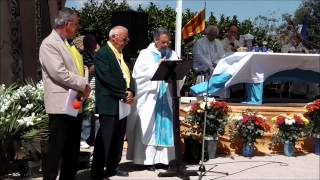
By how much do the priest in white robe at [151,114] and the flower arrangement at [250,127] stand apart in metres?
1.39

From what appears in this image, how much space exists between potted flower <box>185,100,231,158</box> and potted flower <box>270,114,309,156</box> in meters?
0.94

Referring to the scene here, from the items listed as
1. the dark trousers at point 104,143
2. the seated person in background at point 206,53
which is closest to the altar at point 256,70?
the seated person in background at point 206,53

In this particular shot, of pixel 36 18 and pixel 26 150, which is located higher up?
pixel 36 18

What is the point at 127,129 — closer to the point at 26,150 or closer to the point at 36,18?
the point at 26,150

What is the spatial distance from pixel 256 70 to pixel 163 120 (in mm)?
2774

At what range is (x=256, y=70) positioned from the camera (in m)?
9.17

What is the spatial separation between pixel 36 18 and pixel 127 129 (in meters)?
2.24

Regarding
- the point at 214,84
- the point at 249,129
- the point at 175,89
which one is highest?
the point at 214,84

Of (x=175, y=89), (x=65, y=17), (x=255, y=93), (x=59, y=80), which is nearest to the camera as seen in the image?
(x=59, y=80)

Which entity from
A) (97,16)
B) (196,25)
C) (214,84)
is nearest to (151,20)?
(97,16)

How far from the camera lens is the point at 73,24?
550 centimetres

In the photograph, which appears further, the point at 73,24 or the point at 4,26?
the point at 4,26

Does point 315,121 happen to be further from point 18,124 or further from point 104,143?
point 18,124

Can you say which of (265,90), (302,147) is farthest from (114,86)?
(265,90)
